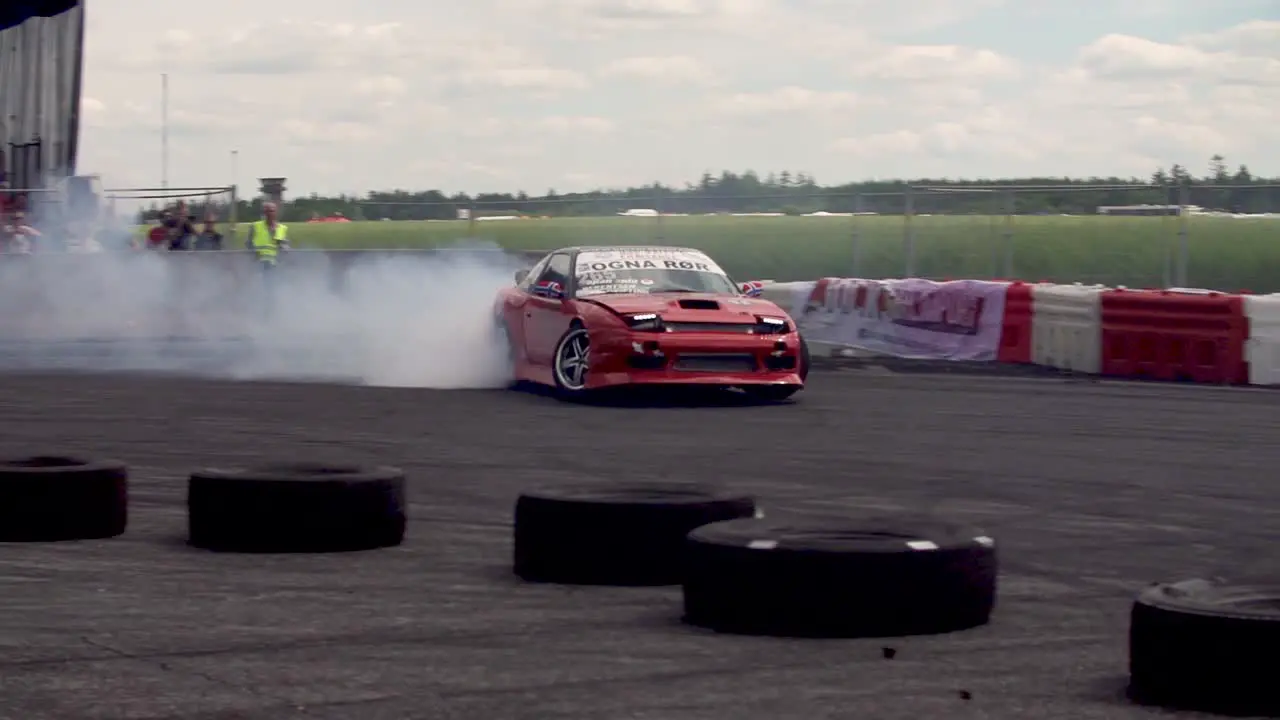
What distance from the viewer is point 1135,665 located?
4.95 m

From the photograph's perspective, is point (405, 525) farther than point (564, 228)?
No

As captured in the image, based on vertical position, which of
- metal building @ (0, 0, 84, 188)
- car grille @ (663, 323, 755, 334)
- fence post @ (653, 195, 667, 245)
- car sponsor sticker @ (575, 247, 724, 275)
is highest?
metal building @ (0, 0, 84, 188)

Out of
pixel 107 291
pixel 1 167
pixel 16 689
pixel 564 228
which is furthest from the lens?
pixel 564 228

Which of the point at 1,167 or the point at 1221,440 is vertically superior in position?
the point at 1,167

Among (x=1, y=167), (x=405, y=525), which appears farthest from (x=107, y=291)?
(x=405, y=525)

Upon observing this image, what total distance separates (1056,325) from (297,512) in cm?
1302

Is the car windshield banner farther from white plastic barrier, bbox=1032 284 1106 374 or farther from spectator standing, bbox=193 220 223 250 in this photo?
spectator standing, bbox=193 220 223 250

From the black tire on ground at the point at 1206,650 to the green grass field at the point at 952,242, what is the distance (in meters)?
17.3

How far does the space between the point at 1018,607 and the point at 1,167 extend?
24928 millimetres

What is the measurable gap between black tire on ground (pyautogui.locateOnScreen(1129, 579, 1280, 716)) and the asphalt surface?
0.43 feet

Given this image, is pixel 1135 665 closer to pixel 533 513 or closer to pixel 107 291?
pixel 533 513

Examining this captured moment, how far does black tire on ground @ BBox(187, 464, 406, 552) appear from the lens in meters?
7.67

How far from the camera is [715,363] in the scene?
14.8 metres

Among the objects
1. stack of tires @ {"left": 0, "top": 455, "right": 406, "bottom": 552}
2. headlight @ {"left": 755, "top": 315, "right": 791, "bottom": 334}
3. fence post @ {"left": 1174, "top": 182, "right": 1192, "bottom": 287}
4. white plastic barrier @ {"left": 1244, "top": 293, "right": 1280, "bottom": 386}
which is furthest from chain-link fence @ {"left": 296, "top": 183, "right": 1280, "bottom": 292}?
stack of tires @ {"left": 0, "top": 455, "right": 406, "bottom": 552}
